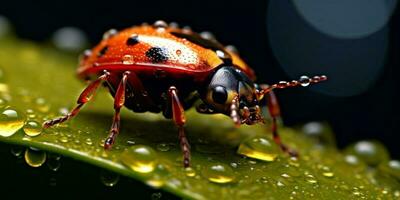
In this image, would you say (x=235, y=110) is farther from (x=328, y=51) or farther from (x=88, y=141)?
(x=328, y=51)

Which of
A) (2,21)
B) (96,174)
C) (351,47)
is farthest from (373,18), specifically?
(96,174)

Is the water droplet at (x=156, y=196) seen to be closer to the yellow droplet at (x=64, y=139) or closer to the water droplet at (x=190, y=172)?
the water droplet at (x=190, y=172)

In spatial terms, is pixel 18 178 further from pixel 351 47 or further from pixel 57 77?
pixel 351 47

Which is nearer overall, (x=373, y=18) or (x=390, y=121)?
(x=390, y=121)

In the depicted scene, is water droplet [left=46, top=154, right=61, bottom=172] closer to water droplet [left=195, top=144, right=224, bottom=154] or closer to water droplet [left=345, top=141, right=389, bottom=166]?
water droplet [left=195, top=144, right=224, bottom=154]

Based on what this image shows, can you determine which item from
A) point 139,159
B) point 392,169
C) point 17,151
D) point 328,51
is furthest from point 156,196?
point 328,51

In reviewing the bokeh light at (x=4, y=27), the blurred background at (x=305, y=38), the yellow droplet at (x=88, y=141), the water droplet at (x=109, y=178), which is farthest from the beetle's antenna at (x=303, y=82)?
the blurred background at (x=305, y=38)

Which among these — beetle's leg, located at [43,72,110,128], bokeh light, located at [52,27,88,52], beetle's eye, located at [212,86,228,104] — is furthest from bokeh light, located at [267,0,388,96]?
beetle's leg, located at [43,72,110,128]
